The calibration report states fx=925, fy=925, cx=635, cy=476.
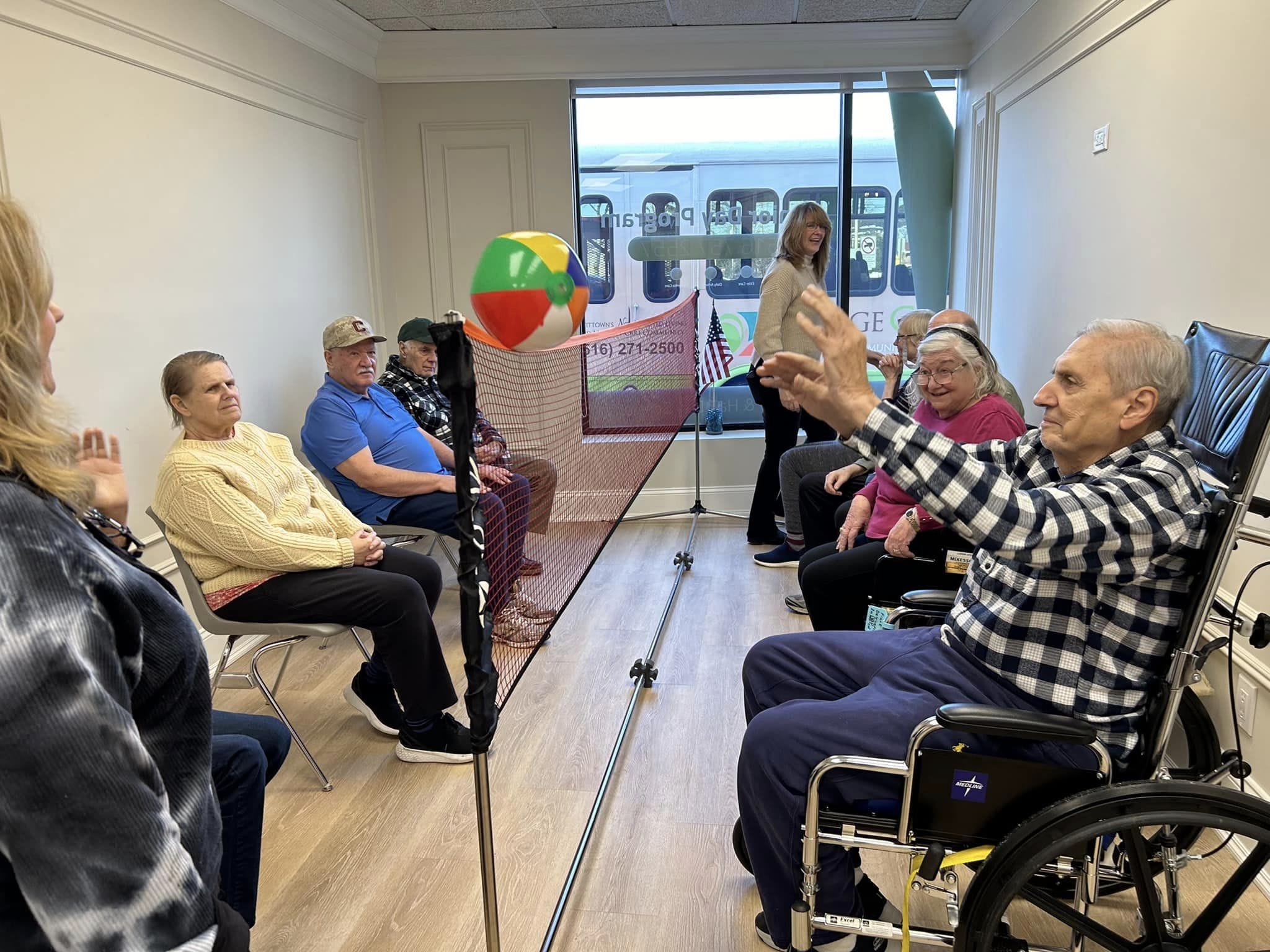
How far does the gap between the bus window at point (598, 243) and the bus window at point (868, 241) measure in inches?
55.3

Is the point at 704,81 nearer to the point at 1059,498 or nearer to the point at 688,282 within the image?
the point at 688,282

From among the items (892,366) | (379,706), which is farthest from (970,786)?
(892,366)

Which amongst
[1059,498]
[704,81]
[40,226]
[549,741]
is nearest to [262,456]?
[40,226]

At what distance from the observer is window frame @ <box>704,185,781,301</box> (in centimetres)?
542

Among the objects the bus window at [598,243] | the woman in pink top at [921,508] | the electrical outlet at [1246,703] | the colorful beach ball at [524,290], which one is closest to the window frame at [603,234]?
the bus window at [598,243]

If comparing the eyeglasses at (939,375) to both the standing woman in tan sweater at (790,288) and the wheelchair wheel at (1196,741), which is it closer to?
the wheelchair wheel at (1196,741)

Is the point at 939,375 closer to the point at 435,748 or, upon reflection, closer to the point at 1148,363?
the point at 1148,363

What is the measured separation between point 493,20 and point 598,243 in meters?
1.31

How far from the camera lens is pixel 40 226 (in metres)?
2.67

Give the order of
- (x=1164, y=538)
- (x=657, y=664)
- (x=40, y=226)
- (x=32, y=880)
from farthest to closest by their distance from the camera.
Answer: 1. (x=657, y=664)
2. (x=40, y=226)
3. (x=1164, y=538)
4. (x=32, y=880)

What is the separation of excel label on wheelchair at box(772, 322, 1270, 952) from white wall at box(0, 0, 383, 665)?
6.15ft

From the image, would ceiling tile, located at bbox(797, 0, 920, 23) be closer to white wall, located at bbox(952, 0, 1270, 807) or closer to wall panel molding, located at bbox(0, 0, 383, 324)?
white wall, located at bbox(952, 0, 1270, 807)

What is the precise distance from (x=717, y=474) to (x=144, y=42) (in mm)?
3555

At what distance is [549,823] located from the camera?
2.46m
